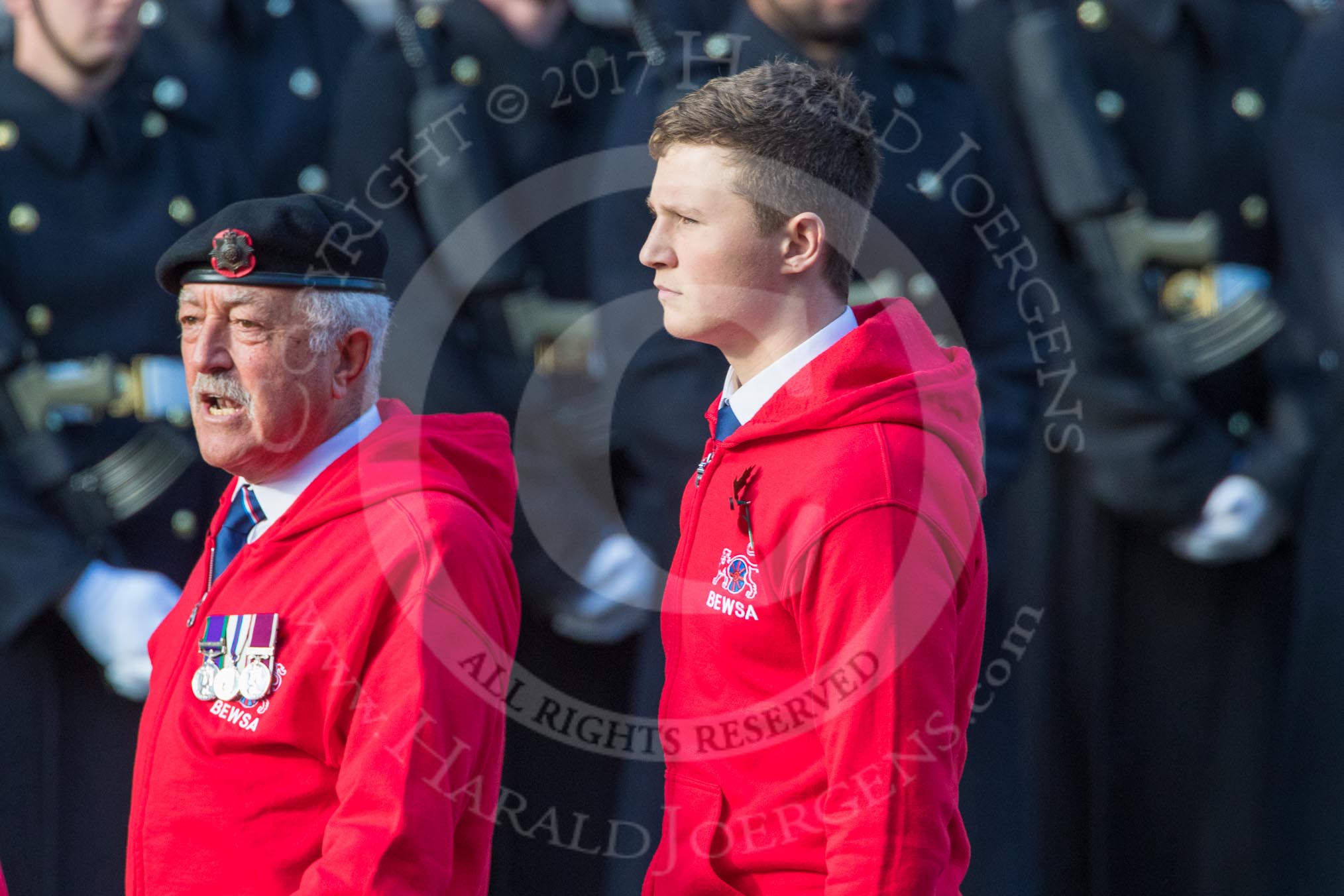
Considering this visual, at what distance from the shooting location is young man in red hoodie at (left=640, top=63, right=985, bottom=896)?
196 cm

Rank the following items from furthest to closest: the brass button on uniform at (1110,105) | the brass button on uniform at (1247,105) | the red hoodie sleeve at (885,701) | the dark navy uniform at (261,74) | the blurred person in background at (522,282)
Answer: the brass button on uniform at (1247,105) → the brass button on uniform at (1110,105) → the dark navy uniform at (261,74) → the blurred person in background at (522,282) → the red hoodie sleeve at (885,701)

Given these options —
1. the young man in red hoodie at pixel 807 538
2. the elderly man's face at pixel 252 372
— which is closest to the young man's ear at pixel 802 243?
the young man in red hoodie at pixel 807 538

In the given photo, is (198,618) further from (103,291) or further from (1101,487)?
(1101,487)

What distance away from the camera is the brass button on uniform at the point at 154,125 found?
3.69m

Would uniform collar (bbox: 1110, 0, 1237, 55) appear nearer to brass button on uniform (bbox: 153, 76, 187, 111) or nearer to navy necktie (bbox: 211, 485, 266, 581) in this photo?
brass button on uniform (bbox: 153, 76, 187, 111)

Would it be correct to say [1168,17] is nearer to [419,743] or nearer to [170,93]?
[170,93]

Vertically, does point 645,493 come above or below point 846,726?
above

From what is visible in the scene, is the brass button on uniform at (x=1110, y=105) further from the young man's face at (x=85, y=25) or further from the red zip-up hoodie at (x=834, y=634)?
the young man's face at (x=85, y=25)

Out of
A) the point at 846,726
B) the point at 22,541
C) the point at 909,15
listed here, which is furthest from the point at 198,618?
the point at 909,15

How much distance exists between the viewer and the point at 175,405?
Answer: 360 cm

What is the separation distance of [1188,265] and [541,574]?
1.59m

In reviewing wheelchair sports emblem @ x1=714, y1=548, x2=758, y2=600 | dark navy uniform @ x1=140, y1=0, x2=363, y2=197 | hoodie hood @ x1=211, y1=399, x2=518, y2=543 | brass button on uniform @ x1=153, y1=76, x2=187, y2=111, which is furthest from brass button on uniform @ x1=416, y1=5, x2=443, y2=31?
wheelchair sports emblem @ x1=714, y1=548, x2=758, y2=600

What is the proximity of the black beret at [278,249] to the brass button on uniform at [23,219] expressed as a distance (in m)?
1.33

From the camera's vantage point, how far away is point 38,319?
3.56 metres
